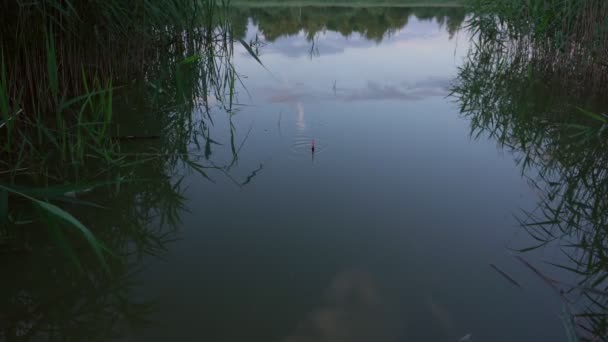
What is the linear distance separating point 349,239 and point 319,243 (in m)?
0.11

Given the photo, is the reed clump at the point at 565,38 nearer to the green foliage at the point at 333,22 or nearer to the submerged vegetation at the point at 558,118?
the submerged vegetation at the point at 558,118

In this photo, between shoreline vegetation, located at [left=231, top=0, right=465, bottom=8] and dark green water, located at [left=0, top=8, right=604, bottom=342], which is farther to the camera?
shoreline vegetation, located at [left=231, top=0, right=465, bottom=8]

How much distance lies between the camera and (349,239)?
1.56m

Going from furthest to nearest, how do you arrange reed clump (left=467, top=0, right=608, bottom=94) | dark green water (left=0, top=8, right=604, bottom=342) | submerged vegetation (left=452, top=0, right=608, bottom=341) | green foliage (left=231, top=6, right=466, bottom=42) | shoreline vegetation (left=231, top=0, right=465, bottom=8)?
shoreline vegetation (left=231, top=0, right=465, bottom=8)
green foliage (left=231, top=6, right=466, bottom=42)
reed clump (left=467, top=0, right=608, bottom=94)
submerged vegetation (left=452, top=0, right=608, bottom=341)
dark green water (left=0, top=8, right=604, bottom=342)

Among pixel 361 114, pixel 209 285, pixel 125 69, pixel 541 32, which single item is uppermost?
pixel 541 32

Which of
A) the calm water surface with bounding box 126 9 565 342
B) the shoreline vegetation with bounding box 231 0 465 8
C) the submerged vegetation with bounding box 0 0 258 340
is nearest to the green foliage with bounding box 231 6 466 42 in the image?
the shoreline vegetation with bounding box 231 0 465 8

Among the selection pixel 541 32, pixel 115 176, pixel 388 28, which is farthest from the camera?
pixel 388 28

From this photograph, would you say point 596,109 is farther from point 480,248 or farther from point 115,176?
point 115,176

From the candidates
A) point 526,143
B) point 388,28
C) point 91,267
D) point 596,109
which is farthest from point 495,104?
point 388,28

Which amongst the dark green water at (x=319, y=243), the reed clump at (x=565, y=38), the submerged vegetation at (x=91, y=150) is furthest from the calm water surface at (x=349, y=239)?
the reed clump at (x=565, y=38)

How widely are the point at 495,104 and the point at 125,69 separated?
2750 mm

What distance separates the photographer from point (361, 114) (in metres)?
3.15

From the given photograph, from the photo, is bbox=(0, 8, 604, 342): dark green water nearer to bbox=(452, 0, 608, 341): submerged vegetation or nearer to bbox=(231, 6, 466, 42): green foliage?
bbox=(452, 0, 608, 341): submerged vegetation

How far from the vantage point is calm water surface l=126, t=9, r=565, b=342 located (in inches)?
46.1
